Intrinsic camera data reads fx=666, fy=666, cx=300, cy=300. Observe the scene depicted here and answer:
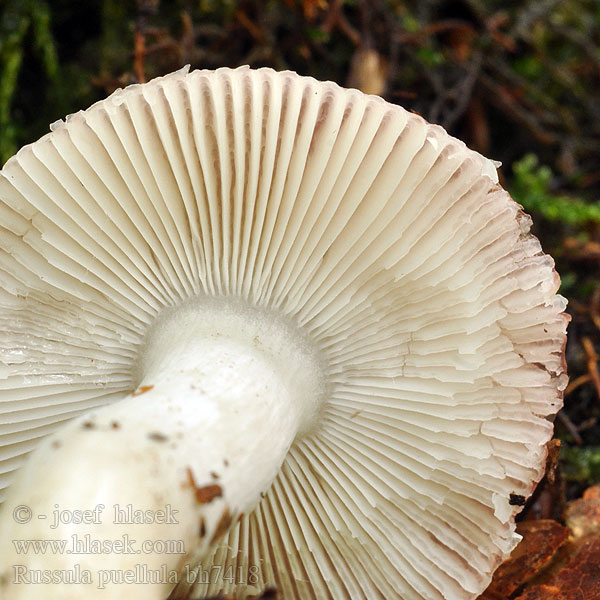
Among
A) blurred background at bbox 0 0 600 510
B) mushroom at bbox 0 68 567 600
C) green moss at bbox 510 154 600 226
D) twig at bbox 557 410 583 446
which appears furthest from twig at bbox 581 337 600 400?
mushroom at bbox 0 68 567 600

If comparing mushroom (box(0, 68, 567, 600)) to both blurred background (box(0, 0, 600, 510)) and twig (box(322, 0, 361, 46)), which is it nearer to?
blurred background (box(0, 0, 600, 510))

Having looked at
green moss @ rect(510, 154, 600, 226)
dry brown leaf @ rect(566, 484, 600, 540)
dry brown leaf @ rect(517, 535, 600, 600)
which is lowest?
dry brown leaf @ rect(517, 535, 600, 600)

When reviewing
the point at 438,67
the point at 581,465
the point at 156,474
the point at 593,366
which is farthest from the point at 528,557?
the point at 438,67

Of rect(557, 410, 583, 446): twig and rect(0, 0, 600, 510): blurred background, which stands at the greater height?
rect(0, 0, 600, 510): blurred background

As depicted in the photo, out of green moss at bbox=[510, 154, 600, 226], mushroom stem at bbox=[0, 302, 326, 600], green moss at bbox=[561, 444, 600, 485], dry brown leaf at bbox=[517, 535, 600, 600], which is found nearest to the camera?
mushroom stem at bbox=[0, 302, 326, 600]

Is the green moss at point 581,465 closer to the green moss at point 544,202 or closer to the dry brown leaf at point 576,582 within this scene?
the dry brown leaf at point 576,582

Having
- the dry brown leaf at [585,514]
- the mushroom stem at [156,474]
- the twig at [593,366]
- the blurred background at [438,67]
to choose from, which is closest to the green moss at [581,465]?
the blurred background at [438,67]
